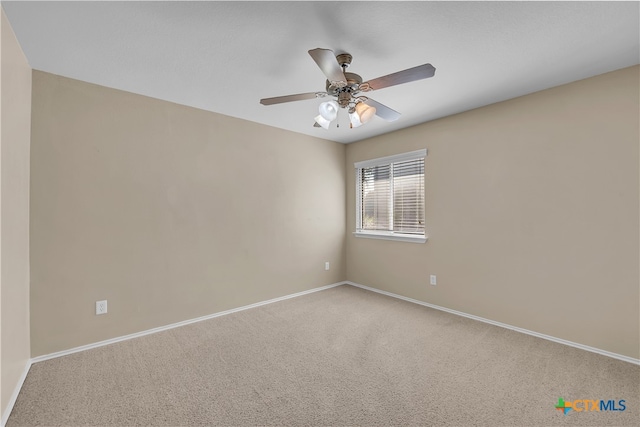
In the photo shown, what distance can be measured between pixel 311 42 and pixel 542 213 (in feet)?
8.26

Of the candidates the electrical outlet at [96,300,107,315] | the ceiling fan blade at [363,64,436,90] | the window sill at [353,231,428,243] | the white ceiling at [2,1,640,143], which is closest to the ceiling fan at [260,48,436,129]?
the ceiling fan blade at [363,64,436,90]

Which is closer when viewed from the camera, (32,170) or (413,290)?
(32,170)

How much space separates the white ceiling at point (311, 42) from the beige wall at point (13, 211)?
0.21m

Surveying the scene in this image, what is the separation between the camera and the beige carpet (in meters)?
1.70

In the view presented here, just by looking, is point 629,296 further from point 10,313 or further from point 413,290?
point 10,313

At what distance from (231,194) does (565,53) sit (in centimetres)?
322

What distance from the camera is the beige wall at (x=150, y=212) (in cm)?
237

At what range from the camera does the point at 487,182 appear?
307 centimetres

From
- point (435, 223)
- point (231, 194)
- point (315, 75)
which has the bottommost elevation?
point (435, 223)

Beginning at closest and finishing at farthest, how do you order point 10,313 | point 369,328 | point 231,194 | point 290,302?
point 10,313 → point 369,328 → point 231,194 → point 290,302

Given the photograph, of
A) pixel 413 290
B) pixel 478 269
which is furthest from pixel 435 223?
pixel 413 290

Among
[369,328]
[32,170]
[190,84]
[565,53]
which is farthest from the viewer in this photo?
[369,328]

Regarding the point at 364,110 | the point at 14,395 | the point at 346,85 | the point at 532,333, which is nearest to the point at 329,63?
the point at 346,85

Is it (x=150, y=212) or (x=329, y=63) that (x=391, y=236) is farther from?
(x=150, y=212)
